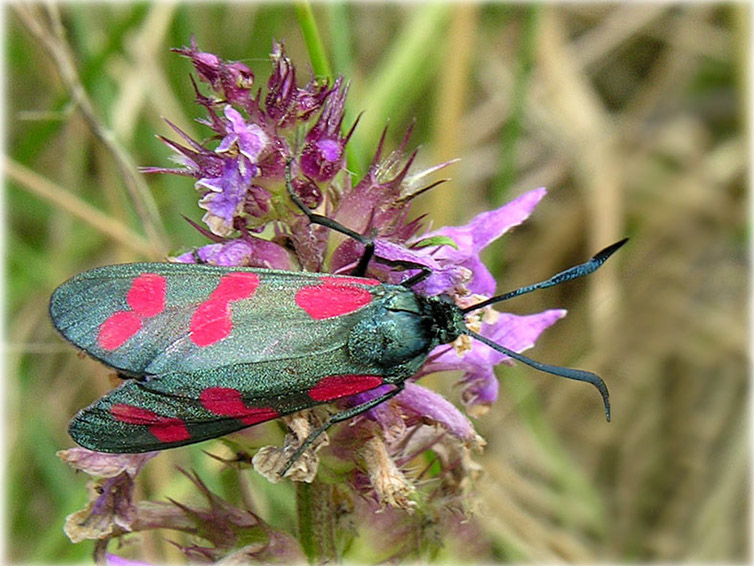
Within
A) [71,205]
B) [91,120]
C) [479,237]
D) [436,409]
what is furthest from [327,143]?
[71,205]

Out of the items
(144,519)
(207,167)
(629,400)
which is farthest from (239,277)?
(629,400)

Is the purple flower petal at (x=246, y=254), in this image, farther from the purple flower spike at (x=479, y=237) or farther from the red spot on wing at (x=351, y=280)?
the purple flower spike at (x=479, y=237)

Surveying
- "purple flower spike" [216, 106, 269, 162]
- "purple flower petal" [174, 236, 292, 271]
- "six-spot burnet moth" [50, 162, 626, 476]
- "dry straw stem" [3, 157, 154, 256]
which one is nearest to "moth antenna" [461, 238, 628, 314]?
"six-spot burnet moth" [50, 162, 626, 476]

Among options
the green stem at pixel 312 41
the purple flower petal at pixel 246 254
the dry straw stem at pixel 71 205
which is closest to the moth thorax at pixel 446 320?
the purple flower petal at pixel 246 254

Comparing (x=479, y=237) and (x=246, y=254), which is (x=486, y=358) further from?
(x=246, y=254)

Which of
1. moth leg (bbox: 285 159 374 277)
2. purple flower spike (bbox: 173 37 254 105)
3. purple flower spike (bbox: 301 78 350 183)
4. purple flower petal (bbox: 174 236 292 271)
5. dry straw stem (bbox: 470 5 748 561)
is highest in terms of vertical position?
purple flower spike (bbox: 173 37 254 105)

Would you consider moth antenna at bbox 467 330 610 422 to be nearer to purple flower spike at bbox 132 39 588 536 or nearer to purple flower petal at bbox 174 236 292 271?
purple flower spike at bbox 132 39 588 536

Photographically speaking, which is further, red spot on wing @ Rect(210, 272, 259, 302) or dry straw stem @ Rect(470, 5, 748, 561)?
dry straw stem @ Rect(470, 5, 748, 561)
